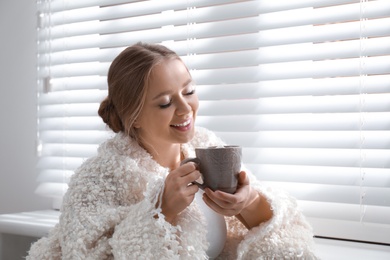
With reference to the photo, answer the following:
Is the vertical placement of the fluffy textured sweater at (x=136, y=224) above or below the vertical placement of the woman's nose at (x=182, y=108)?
below

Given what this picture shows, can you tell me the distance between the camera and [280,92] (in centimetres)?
152

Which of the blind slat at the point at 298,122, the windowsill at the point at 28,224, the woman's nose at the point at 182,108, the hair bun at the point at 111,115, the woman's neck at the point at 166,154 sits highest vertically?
the woman's nose at the point at 182,108

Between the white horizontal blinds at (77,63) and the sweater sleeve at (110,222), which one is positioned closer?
the sweater sleeve at (110,222)

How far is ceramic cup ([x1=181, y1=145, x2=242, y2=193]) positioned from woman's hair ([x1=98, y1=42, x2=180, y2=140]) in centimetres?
21

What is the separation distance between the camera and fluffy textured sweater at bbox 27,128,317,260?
1093 mm

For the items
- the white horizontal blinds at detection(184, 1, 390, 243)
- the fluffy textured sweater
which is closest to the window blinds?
the white horizontal blinds at detection(184, 1, 390, 243)

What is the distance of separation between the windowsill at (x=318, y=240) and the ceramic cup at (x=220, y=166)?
0.36m

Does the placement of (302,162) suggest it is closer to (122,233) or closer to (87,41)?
(122,233)

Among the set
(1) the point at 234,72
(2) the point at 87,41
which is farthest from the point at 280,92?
(2) the point at 87,41

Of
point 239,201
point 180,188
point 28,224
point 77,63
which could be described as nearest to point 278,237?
point 239,201

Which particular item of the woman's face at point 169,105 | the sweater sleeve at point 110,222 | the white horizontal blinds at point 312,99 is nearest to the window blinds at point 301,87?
the white horizontal blinds at point 312,99

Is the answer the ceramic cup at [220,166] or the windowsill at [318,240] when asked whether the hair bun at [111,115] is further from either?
the windowsill at [318,240]

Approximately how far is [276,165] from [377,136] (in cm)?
30

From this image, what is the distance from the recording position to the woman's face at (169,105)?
3.96 feet
